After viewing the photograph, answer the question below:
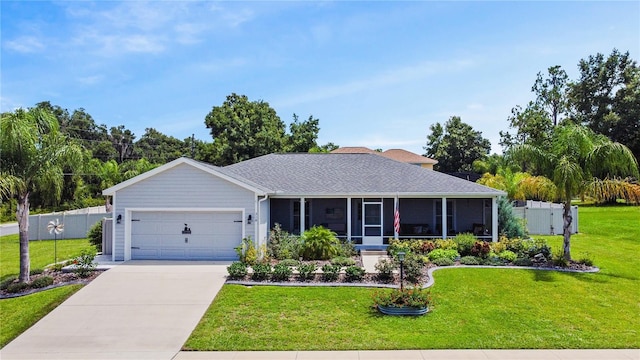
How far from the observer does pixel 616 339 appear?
9.65 meters

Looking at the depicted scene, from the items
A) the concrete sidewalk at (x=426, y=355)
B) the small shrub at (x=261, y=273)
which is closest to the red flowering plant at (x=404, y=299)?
the concrete sidewalk at (x=426, y=355)

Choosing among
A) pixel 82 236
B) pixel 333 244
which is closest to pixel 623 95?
pixel 333 244

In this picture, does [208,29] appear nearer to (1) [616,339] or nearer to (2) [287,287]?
(2) [287,287]

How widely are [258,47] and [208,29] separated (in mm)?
2773

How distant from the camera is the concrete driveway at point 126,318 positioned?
30.9 feet

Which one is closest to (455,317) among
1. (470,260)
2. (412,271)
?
(412,271)

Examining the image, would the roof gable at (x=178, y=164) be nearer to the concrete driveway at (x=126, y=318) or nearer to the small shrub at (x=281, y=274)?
the concrete driveway at (x=126, y=318)

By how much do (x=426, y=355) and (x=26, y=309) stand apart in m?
10.9

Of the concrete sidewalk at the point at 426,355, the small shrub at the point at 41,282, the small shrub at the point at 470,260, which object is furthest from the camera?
the small shrub at the point at 470,260

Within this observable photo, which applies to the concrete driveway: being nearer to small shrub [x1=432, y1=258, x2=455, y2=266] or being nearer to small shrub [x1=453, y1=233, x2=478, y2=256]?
small shrub [x1=432, y1=258, x2=455, y2=266]

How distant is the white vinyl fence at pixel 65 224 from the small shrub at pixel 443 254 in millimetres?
19817

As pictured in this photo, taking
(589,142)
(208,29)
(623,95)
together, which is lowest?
(589,142)

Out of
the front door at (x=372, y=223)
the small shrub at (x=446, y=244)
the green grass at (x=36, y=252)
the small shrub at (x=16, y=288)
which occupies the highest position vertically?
the front door at (x=372, y=223)

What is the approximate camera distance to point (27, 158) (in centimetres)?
1380
